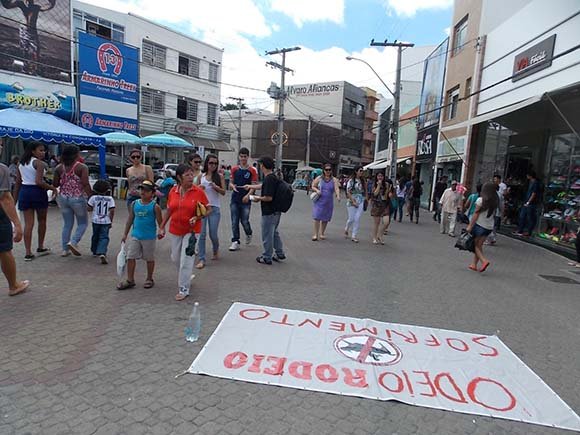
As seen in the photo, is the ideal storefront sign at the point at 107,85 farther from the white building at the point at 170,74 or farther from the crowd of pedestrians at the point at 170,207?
the crowd of pedestrians at the point at 170,207

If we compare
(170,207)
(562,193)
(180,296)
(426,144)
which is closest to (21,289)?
(180,296)

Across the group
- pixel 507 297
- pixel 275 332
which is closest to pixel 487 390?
pixel 275 332

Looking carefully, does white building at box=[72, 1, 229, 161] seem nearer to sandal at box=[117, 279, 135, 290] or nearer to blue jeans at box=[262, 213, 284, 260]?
blue jeans at box=[262, 213, 284, 260]

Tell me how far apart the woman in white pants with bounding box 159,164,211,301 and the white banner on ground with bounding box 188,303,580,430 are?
31.4 inches

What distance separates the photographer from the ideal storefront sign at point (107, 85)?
19.8 m

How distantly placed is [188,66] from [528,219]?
26135 millimetres

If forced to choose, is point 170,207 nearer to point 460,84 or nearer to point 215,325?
point 215,325

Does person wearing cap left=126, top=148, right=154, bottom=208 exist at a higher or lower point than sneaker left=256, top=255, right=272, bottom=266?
higher

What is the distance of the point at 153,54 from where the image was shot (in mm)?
26875

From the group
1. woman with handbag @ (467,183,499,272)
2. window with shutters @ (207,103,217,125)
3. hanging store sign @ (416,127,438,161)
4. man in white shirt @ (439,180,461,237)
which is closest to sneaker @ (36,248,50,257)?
woman with handbag @ (467,183,499,272)

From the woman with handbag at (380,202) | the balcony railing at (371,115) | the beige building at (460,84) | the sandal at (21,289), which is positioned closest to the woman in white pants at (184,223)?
the sandal at (21,289)

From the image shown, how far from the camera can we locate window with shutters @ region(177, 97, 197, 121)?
95.9ft

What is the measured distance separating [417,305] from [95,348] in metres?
3.76

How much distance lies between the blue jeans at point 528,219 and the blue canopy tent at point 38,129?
1269 centimetres
